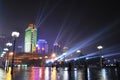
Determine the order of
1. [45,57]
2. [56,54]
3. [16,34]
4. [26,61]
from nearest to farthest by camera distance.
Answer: [16,34], [26,61], [45,57], [56,54]

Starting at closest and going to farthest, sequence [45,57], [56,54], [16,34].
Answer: [16,34]
[45,57]
[56,54]

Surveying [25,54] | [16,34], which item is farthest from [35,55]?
[16,34]

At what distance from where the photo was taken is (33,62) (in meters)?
169

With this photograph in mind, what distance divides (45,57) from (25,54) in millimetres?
17786

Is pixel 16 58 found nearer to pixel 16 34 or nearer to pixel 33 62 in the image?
pixel 33 62

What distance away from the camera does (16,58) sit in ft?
563

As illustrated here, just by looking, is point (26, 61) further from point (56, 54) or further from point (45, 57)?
point (56, 54)

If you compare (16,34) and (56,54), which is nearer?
(16,34)

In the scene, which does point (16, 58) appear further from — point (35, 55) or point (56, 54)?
point (56, 54)

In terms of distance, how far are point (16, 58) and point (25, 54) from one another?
12255 mm

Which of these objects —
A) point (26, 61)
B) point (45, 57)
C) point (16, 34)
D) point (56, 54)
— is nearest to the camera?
point (16, 34)

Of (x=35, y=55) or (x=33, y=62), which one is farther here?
(x=35, y=55)

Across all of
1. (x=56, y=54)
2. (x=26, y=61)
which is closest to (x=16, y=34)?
(x=26, y=61)

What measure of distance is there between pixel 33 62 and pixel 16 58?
1466 cm
